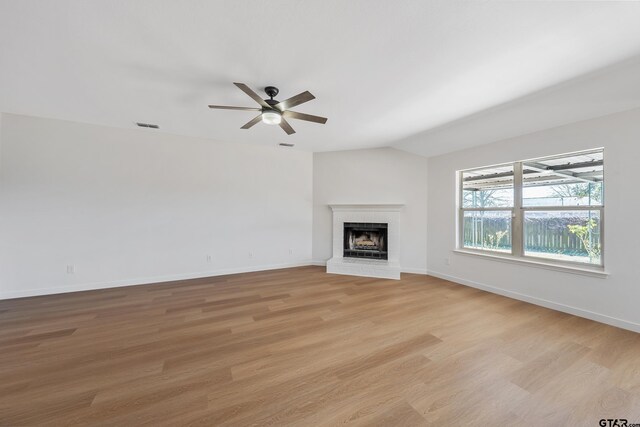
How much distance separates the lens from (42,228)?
135 inches

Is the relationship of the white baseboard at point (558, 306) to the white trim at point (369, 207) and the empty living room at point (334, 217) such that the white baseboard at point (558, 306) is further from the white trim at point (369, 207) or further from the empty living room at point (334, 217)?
the white trim at point (369, 207)

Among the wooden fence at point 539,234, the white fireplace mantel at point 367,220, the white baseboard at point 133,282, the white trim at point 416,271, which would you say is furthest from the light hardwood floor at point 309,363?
the white trim at point 416,271

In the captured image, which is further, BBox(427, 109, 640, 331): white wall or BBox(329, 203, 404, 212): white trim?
BBox(329, 203, 404, 212): white trim

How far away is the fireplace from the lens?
4.99 meters

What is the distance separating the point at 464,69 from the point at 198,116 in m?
3.40

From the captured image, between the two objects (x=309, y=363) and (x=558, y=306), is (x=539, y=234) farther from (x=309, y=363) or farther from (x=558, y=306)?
(x=309, y=363)

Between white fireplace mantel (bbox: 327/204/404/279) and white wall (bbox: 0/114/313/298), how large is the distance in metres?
0.95

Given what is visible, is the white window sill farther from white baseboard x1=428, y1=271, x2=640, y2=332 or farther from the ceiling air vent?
the ceiling air vent

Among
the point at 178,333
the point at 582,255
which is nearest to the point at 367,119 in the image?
the point at 582,255

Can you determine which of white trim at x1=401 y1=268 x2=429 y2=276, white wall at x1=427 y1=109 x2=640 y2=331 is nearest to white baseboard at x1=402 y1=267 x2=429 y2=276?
white trim at x1=401 y1=268 x2=429 y2=276

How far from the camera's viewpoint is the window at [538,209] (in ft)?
9.30

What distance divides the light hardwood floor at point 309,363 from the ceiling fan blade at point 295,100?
7.73ft

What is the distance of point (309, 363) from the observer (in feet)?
6.30

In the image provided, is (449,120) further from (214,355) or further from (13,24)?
(13,24)
